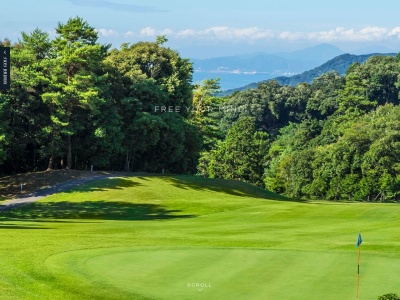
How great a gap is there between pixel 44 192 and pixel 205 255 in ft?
120

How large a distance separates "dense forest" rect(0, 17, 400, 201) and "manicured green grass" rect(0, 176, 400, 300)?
18.3 m

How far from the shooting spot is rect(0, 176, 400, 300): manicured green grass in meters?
17.5

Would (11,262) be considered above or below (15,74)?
below

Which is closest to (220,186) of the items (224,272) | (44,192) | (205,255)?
(44,192)

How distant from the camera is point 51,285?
18.8m

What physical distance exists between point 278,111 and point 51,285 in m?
148

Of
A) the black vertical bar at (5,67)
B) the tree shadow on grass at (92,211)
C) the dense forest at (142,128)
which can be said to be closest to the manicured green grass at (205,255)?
the tree shadow on grass at (92,211)

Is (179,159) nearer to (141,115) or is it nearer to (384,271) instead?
(141,115)

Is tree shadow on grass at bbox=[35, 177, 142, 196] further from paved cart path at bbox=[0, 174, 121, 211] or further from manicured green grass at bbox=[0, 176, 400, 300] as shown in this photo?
manicured green grass at bbox=[0, 176, 400, 300]

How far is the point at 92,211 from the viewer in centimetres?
4747

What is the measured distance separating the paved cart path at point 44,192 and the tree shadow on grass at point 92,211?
4.92 ft

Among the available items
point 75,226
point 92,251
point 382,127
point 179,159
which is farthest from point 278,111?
point 92,251

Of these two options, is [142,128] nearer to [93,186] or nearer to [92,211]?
[93,186]

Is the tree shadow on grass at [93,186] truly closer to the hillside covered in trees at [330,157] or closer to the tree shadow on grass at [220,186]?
the tree shadow on grass at [220,186]
